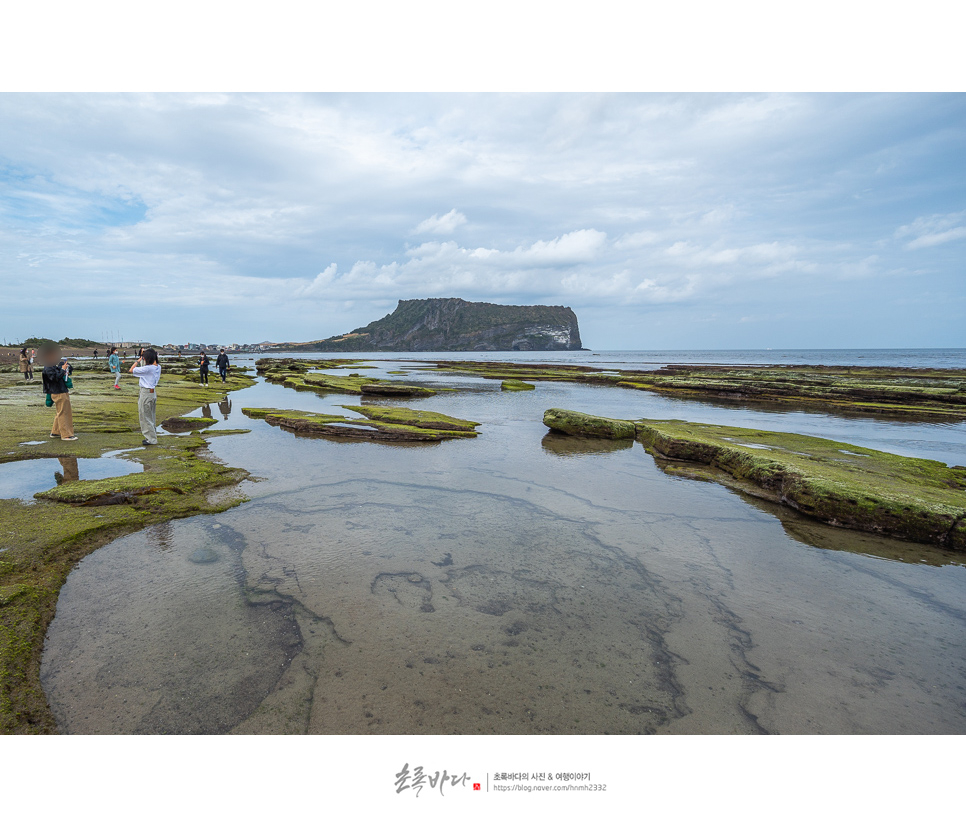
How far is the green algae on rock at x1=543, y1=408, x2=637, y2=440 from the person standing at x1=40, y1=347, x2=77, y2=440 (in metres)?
18.5

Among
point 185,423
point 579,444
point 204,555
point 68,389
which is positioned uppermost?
point 68,389

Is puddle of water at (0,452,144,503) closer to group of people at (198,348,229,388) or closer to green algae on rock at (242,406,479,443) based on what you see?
green algae on rock at (242,406,479,443)

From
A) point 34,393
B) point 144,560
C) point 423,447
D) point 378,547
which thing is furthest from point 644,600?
point 34,393

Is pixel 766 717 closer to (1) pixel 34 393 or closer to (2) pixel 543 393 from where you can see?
(1) pixel 34 393

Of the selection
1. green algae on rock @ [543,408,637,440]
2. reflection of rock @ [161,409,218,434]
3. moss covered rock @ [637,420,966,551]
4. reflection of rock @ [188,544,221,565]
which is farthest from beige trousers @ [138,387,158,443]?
moss covered rock @ [637,420,966,551]

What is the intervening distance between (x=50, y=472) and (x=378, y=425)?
11006 mm

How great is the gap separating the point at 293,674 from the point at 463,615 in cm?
227

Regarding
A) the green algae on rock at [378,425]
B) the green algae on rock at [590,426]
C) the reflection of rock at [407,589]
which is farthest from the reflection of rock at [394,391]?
the reflection of rock at [407,589]

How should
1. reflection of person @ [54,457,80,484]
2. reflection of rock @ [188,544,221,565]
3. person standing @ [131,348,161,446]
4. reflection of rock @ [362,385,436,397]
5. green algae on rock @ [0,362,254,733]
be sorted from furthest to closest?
reflection of rock @ [362,385,436,397] → person standing @ [131,348,161,446] → reflection of person @ [54,457,80,484] → reflection of rock @ [188,544,221,565] → green algae on rock @ [0,362,254,733]

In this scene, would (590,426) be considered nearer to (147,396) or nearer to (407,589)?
(407,589)

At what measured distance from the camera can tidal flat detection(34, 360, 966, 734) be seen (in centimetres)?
443

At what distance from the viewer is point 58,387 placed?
531 inches

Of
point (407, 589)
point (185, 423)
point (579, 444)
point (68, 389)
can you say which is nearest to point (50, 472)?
point (68, 389)

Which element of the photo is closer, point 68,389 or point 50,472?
point 50,472
